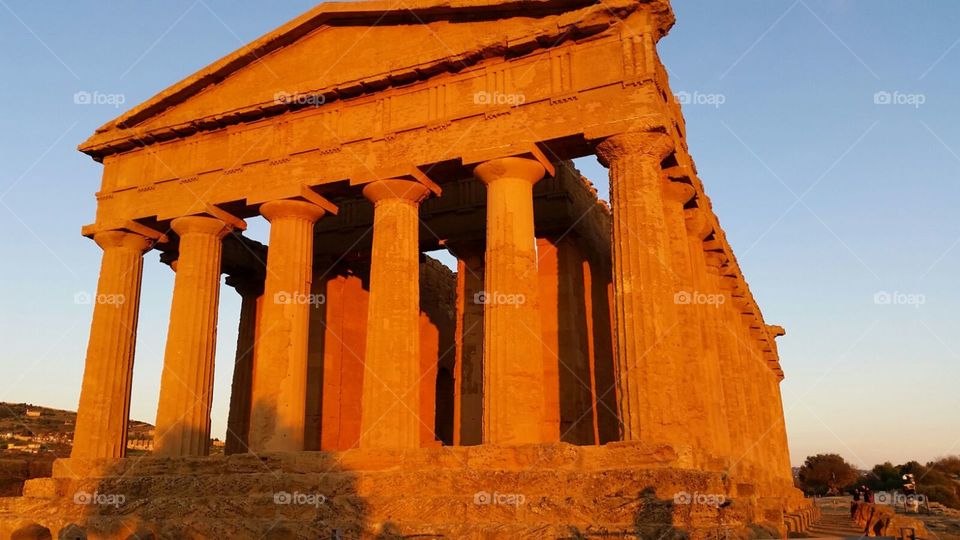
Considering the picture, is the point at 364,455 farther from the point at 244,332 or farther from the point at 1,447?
the point at 1,447

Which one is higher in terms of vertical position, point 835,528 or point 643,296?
point 643,296

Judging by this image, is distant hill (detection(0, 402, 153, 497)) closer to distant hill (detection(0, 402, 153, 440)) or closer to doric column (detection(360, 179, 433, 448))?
distant hill (detection(0, 402, 153, 440))

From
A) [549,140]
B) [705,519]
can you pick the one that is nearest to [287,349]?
[549,140]

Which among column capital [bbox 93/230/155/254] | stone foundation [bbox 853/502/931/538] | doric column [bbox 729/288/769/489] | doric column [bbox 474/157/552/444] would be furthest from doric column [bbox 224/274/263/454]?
stone foundation [bbox 853/502/931/538]

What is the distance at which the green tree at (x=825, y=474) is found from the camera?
78.8 m

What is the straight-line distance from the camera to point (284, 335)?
17.3m

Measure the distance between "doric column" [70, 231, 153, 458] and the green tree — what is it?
72616 millimetres

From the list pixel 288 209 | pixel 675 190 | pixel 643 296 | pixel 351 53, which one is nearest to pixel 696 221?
pixel 675 190

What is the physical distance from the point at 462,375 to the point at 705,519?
424 inches

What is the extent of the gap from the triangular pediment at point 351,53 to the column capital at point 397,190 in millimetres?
2413

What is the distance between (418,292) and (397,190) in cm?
241

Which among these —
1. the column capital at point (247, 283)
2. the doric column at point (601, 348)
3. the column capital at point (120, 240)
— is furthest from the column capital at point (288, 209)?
the doric column at point (601, 348)

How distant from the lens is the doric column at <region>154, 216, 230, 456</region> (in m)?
18.0

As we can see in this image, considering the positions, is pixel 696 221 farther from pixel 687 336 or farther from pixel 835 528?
pixel 835 528
